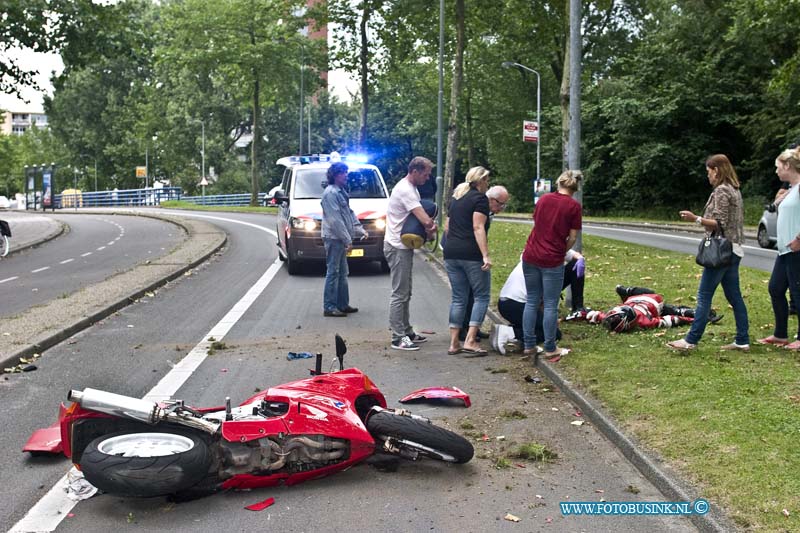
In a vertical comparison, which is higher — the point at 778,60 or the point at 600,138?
the point at 778,60

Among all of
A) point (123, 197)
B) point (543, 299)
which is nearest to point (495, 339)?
point (543, 299)

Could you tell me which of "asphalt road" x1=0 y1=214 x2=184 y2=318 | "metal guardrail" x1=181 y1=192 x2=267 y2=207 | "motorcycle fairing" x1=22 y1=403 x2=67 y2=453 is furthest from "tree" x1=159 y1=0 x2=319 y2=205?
"motorcycle fairing" x1=22 y1=403 x2=67 y2=453

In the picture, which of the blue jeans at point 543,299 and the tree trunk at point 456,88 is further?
the tree trunk at point 456,88

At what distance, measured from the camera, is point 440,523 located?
4.51m

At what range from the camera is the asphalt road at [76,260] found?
48.2ft

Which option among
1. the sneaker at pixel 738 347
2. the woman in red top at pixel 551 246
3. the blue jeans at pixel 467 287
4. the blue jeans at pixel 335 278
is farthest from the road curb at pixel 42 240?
the sneaker at pixel 738 347

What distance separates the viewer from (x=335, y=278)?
11781 millimetres

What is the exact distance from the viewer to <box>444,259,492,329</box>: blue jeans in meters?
9.10

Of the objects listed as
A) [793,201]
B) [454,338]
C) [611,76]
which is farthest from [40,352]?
[611,76]

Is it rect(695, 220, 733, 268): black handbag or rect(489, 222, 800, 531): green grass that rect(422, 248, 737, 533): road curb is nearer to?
rect(489, 222, 800, 531): green grass

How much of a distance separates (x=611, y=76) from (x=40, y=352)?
151 ft

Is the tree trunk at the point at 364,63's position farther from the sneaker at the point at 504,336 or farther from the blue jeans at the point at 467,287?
the sneaker at the point at 504,336

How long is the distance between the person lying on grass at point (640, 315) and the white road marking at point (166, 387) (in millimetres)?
4113

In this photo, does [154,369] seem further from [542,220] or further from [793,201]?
[793,201]
